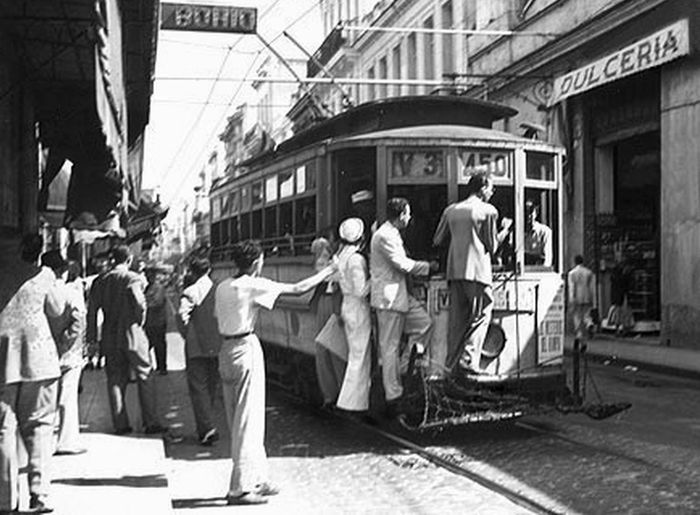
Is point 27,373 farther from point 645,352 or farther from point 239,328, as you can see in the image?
point 645,352

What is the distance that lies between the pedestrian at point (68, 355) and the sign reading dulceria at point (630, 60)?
12243 mm

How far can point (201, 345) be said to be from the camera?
361 inches

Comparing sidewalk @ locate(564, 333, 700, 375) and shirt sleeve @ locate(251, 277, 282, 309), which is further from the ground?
shirt sleeve @ locate(251, 277, 282, 309)

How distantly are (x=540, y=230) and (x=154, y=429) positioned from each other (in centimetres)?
439

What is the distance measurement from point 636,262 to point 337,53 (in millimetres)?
23682

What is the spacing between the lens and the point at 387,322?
8617 mm

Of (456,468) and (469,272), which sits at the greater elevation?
(469,272)

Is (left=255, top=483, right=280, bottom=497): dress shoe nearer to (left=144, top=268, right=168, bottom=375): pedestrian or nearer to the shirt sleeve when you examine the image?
the shirt sleeve

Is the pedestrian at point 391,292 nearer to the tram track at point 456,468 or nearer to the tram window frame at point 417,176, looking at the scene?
the tram track at point 456,468

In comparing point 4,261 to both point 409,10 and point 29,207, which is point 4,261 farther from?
point 409,10

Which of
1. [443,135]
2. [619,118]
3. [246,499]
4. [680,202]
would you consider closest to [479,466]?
[246,499]

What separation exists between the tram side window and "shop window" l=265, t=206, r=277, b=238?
3440 mm

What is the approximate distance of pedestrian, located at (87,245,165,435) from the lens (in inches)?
380

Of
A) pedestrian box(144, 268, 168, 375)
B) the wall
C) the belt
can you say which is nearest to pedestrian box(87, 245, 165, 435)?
the belt
